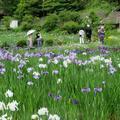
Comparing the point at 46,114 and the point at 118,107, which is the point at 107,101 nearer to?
the point at 118,107

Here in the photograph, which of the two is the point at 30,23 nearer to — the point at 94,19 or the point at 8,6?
the point at 94,19

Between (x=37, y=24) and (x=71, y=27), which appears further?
(x=37, y=24)

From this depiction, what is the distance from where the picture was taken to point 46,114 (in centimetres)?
329

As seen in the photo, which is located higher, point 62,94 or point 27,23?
point 62,94

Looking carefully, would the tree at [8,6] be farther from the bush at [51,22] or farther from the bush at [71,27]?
the bush at [71,27]

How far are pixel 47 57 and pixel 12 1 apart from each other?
49509 mm

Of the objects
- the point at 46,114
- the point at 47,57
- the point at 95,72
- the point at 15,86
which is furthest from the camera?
the point at 47,57

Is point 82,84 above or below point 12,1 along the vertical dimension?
above

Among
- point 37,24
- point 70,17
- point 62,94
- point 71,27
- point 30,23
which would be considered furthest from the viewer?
point 30,23

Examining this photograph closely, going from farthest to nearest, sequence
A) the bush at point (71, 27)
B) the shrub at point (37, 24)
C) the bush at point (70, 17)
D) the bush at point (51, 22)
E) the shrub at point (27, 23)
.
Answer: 1. the shrub at point (27, 23)
2. the shrub at point (37, 24)
3. the bush at point (70, 17)
4. the bush at point (51, 22)
5. the bush at point (71, 27)

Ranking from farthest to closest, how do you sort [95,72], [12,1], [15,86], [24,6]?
[12,1] < [24,6] < [95,72] < [15,86]

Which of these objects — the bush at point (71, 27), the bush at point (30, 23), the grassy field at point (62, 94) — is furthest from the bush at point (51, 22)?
the grassy field at point (62, 94)

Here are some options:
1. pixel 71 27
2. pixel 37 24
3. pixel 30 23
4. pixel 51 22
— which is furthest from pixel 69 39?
pixel 30 23

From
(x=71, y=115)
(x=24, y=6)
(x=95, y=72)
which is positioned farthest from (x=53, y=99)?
(x=24, y=6)
